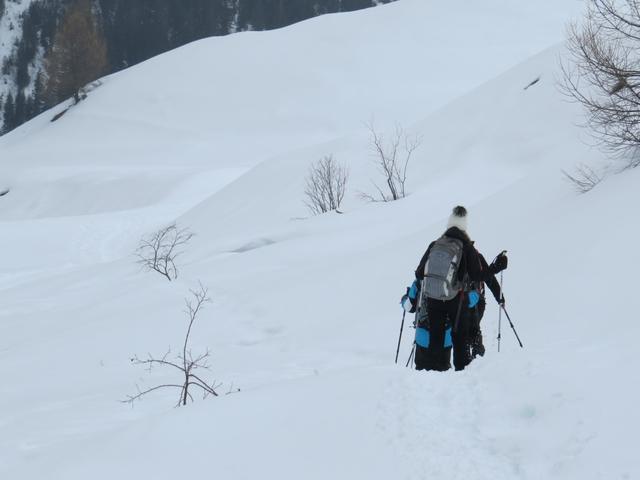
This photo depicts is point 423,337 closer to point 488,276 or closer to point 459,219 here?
point 488,276

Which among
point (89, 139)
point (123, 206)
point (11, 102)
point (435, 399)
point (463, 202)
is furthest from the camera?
point (11, 102)

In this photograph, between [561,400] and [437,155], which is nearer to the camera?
[561,400]

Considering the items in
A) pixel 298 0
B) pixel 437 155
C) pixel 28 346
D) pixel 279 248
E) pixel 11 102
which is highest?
pixel 298 0

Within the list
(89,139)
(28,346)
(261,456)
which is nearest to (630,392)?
(261,456)

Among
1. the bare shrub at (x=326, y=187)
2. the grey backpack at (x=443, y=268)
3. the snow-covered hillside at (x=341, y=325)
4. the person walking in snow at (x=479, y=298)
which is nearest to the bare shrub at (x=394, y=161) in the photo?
the snow-covered hillside at (x=341, y=325)

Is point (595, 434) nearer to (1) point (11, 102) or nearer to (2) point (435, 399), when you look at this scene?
(2) point (435, 399)

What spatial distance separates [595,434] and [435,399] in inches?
45.2

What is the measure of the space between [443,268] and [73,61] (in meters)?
52.6

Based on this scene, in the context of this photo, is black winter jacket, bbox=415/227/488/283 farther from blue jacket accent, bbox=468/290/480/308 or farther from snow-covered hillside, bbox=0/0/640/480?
snow-covered hillside, bbox=0/0/640/480

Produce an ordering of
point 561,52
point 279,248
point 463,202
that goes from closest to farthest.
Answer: point 279,248 < point 463,202 < point 561,52

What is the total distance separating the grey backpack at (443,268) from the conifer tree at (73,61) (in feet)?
166

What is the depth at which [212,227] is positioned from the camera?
68.3ft

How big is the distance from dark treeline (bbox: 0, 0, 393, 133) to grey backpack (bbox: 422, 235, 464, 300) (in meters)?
75.4

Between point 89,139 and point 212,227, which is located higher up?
point 89,139
